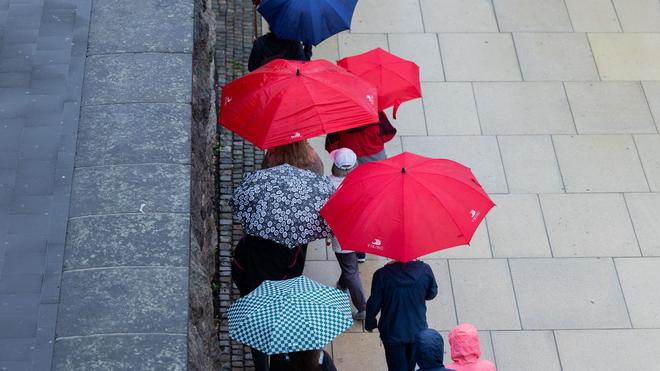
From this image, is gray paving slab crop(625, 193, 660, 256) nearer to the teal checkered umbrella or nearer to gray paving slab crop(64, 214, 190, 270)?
the teal checkered umbrella

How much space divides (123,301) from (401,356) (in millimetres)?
2346

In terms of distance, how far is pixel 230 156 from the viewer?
9.29 meters

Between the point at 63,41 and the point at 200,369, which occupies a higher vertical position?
the point at 63,41

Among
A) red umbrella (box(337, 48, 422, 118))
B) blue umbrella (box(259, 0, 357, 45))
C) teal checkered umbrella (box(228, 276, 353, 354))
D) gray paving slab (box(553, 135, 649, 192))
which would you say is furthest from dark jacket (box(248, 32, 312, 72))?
teal checkered umbrella (box(228, 276, 353, 354))

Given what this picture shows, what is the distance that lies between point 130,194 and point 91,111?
0.88m

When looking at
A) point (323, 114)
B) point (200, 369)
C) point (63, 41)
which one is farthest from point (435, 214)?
point (63, 41)

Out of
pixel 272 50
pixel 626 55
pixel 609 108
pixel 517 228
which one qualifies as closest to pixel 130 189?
pixel 272 50

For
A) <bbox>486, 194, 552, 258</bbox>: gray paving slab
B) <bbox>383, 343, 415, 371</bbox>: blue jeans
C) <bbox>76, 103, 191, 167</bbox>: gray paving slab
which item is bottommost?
<bbox>486, 194, 552, 258</bbox>: gray paving slab

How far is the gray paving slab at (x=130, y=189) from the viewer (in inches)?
239

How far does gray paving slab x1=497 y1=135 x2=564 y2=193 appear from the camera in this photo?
30.7 ft

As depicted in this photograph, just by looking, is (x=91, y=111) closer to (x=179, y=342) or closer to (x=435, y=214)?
(x=179, y=342)

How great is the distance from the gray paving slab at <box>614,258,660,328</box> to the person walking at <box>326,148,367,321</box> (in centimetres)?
242

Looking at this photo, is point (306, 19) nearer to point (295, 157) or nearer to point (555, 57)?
point (295, 157)

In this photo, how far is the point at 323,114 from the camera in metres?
7.38
